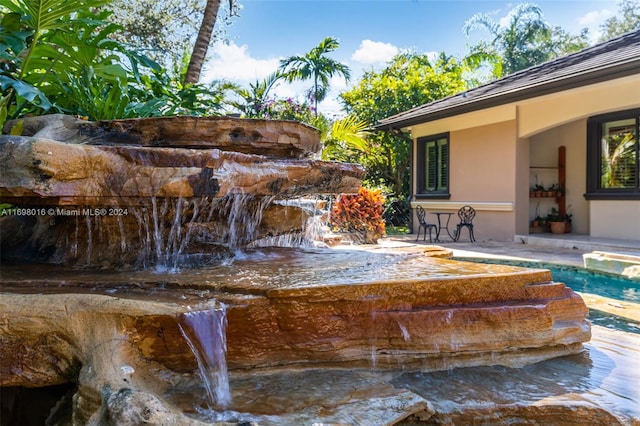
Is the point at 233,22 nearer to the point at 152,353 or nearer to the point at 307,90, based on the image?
the point at 307,90

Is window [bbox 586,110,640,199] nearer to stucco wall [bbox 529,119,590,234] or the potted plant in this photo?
stucco wall [bbox 529,119,590,234]

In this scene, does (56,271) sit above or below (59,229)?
below

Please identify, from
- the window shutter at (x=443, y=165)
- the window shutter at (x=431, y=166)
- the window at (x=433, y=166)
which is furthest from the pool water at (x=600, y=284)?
the window shutter at (x=431, y=166)

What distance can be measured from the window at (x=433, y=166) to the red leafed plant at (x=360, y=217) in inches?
132

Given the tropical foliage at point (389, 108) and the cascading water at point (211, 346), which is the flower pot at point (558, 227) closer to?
the tropical foliage at point (389, 108)

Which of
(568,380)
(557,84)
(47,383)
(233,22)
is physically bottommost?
(568,380)

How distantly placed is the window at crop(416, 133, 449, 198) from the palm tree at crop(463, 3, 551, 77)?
54.3 ft

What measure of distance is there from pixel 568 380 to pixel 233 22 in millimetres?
14427

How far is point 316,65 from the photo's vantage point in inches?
586

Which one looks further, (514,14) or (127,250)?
(514,14)

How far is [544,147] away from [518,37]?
1872cm

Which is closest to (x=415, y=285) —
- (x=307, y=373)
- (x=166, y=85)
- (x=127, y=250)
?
(x=307, y=373)

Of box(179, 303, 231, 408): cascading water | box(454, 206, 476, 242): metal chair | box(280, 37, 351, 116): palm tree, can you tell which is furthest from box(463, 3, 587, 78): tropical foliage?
box(179, 303, 231, 408): cascading water

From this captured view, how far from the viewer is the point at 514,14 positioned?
84.2 feet
